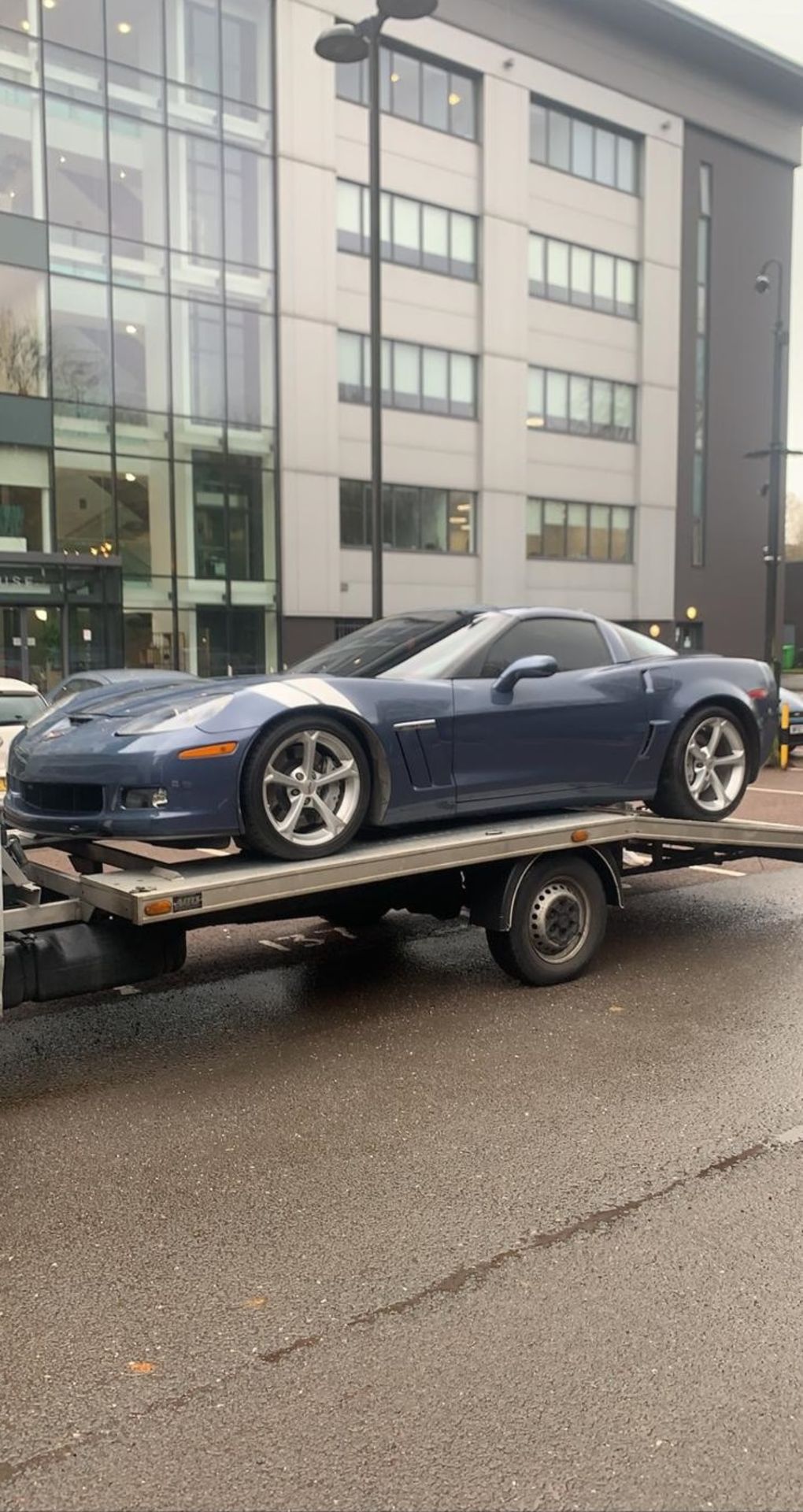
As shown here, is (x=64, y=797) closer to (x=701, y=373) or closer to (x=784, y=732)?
(x=784, y=732)

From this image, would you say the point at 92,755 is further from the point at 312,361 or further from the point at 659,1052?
the point at 312,361

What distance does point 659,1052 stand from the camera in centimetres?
515

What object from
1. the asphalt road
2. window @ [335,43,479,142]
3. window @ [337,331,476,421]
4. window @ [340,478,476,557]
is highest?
window @ [335,43,479,142]

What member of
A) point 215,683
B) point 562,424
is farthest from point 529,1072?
point 562,424

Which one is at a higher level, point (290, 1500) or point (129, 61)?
point (129, 61)

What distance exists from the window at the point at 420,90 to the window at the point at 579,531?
34.3 ft

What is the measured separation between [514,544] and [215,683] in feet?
96.2

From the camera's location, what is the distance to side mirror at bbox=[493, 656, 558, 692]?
5.81 metres

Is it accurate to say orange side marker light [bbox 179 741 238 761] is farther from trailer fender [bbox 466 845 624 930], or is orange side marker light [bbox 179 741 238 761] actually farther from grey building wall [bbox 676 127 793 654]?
grey building wall [bbox 676 127 793 654]

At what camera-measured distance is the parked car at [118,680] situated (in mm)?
5812

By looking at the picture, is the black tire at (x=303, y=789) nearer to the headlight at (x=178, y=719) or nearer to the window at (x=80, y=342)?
the headlight at (x=178, y=719)

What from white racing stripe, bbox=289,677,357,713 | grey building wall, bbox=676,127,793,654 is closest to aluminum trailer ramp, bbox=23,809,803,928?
white racing stripe, bbox=289,677,357,713

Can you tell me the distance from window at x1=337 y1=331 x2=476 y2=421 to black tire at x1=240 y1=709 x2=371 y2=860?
2599 centimetres

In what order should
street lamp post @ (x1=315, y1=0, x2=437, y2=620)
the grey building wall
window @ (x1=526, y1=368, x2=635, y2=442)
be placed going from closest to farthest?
street lamp post @ (x1=315, y1=0, x2=437, y2=620) → window @ (x1=526, y1=368, x2=635, y2=442) → the grey building wall
